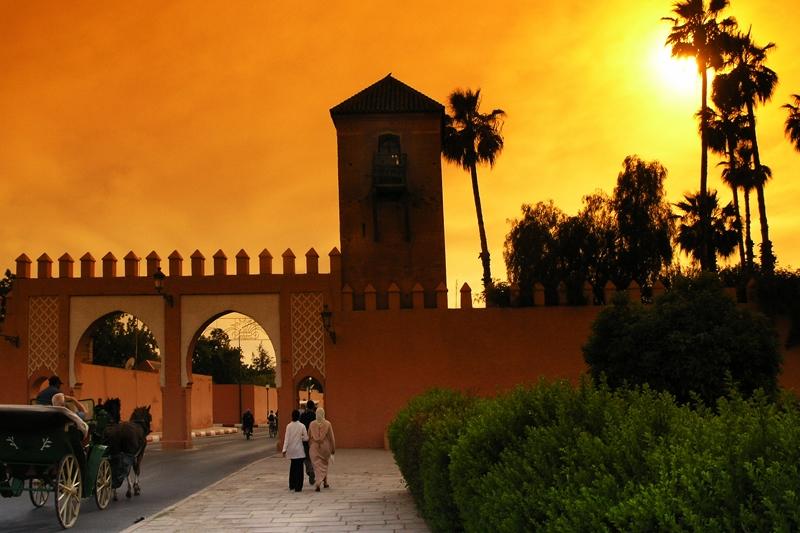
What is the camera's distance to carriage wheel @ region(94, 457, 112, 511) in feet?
39.0

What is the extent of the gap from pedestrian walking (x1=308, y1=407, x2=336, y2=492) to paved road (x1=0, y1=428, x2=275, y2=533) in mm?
2130

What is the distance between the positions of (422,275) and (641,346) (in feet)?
33.7

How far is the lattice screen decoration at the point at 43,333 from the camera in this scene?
26797 millimetres

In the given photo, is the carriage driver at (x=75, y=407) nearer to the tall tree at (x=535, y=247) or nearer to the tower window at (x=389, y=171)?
the tower window at (x=389, y=171)

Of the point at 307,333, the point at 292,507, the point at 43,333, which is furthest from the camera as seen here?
the point at 43,333

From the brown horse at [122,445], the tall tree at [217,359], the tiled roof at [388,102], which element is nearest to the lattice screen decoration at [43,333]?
the tiled roof at [388,102]

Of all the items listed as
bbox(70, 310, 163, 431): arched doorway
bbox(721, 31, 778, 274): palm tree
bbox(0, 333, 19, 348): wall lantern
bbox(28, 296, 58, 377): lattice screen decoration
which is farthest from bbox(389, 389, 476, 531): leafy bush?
bbox(721, 31, 778, 274): palm tree

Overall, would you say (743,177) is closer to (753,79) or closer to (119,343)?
(753,79)


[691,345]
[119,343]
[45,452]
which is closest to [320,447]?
[45,452]

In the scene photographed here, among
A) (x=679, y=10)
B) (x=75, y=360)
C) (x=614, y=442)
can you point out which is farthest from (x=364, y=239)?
(x=614, y=442)

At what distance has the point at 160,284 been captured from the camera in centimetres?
2484

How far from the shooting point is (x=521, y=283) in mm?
30000

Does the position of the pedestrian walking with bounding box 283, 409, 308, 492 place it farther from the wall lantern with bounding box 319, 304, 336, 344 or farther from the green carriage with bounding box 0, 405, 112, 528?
the wall lantern with bounding box 319, 304, 336, 344

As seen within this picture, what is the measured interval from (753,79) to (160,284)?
21.9 m
